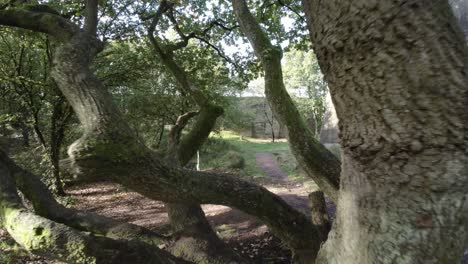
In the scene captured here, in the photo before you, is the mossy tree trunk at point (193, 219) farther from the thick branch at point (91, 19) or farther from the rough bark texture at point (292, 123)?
the thick branch at point (91, 19)

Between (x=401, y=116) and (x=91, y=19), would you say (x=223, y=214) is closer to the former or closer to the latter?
(x=91, y=19)

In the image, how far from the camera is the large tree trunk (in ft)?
4.85

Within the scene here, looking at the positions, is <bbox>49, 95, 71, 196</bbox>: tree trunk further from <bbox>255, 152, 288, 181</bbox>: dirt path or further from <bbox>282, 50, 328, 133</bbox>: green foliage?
<bbox>282, 50, 328, 133</bbox>: green foliage

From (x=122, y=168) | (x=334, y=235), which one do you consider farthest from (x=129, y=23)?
(x=334, y=235)

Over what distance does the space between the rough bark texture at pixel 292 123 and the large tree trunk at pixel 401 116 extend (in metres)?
2.16

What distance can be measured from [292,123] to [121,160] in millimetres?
2240

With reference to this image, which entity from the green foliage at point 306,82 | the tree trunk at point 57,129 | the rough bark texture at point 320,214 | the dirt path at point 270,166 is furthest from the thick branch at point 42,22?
the green foliage at point 306,82

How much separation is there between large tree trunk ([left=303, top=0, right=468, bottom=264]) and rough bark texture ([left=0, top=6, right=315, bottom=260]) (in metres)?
1.48

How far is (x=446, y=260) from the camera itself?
165 centimetres

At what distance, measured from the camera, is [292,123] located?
4.13 m

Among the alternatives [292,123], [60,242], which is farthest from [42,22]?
[292,123]

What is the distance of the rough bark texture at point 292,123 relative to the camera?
400 cm

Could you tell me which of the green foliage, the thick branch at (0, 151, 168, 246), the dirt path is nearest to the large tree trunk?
the thick branch at (0, 151, 168, 246)

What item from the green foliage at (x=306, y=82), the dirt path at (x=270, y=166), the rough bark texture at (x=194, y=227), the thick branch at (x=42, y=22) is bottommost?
the dirt path at (x=270, y=166)
